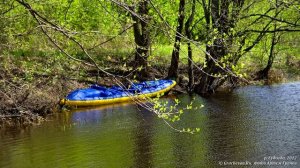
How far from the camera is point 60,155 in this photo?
10242mm

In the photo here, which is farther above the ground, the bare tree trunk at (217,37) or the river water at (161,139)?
the bare tree trunk at (217,37)

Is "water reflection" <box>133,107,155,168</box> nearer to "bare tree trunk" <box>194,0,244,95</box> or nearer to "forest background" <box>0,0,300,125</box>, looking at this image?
"forest background" <box>0,0,300,125</box>

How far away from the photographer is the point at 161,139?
11.3 m

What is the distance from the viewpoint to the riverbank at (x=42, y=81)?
1430 centimetres

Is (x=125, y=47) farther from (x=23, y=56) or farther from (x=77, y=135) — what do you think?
(x=77, y=135)

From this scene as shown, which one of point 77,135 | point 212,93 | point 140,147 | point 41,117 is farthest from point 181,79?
point 140,147

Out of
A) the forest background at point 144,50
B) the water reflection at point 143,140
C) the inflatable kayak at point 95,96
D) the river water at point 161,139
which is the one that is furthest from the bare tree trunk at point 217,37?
the water reflection at point 143,140

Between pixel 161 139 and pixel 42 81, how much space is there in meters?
8.69

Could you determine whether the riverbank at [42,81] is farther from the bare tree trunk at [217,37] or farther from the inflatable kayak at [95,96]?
the bare tree trunk at [217,37]

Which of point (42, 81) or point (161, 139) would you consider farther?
point (42, 81)

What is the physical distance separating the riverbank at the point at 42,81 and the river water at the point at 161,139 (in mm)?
809

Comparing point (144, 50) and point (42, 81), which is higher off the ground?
point (144, 50)

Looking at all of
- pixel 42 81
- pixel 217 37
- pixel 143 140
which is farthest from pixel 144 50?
pixel 143 140

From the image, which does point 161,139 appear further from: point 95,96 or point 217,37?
point 95,96
